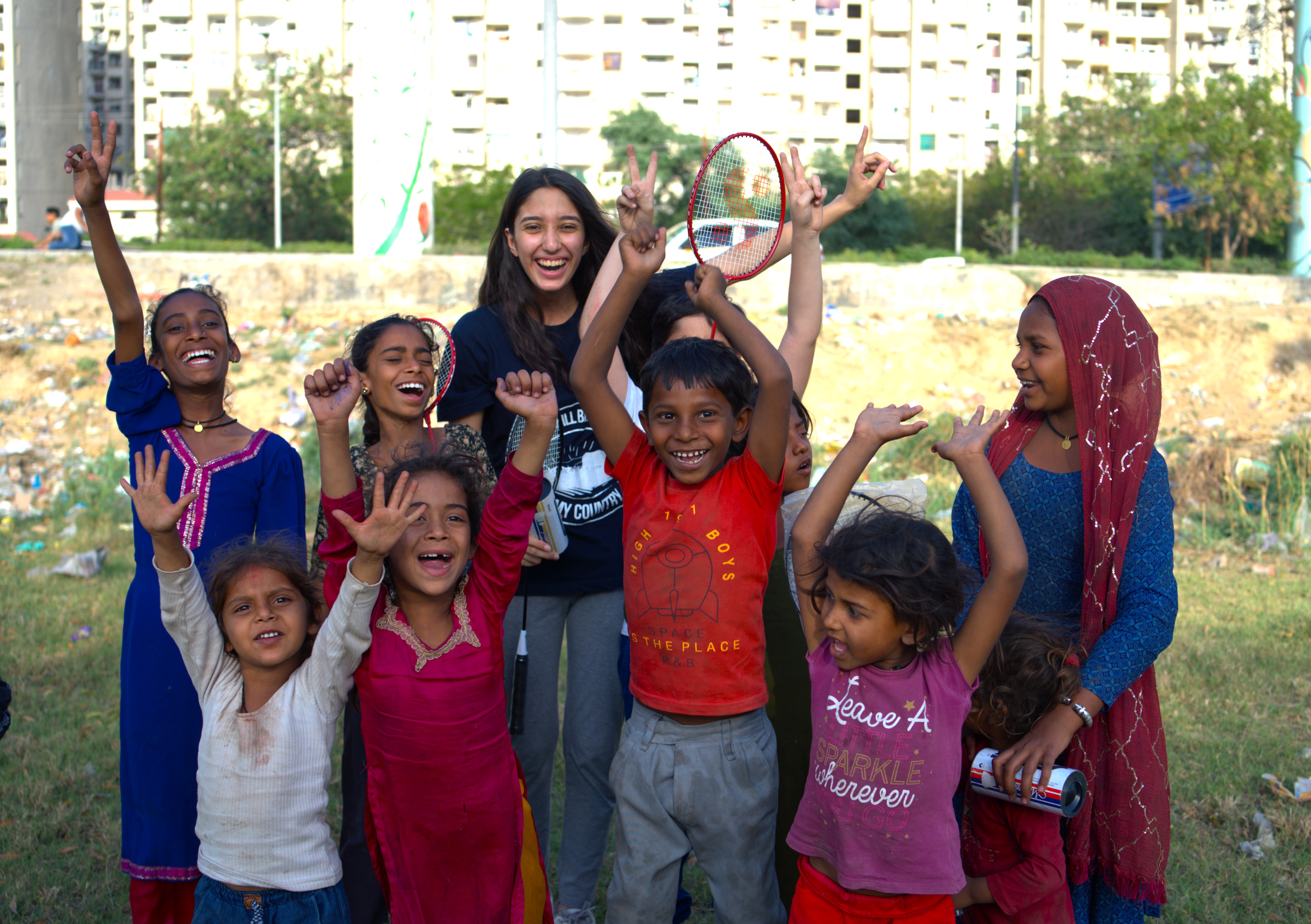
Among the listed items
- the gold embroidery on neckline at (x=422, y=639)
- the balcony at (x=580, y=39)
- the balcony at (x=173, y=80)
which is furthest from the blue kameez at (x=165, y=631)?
the balcony at (x=173, y=80)

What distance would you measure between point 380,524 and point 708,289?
0.96 meters

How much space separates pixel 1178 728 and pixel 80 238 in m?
20.9

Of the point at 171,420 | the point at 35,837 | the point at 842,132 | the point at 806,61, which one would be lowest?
the point at 35,837

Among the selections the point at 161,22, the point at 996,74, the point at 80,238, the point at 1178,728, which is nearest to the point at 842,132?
the point at 996,74

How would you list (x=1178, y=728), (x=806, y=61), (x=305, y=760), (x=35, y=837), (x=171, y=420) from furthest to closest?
1. (x=806, y=61)
2. (x=1178, y=728)
3. (x=35, y=837)
4. (x=171, y=420)
5. (x=305, y=760)

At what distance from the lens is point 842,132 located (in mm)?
54625

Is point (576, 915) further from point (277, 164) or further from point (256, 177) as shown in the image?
point (256, 177)

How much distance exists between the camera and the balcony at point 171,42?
5378 centimetres

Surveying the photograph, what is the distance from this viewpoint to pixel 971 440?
7.14 feet

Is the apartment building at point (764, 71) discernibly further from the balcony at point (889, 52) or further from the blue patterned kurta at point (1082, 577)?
the blue patterned kurta at point (1082, 577)

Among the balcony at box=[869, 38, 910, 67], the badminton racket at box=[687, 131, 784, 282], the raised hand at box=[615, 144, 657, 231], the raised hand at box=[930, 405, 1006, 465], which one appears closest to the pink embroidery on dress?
the raised hand at box=[615, 144, 657, 231]

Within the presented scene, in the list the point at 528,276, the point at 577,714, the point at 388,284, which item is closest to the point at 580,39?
the point at 388,284

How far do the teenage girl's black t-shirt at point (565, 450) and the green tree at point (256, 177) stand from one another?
32.1m

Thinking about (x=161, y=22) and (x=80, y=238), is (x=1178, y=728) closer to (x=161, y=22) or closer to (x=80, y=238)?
(x=80, y=238)
